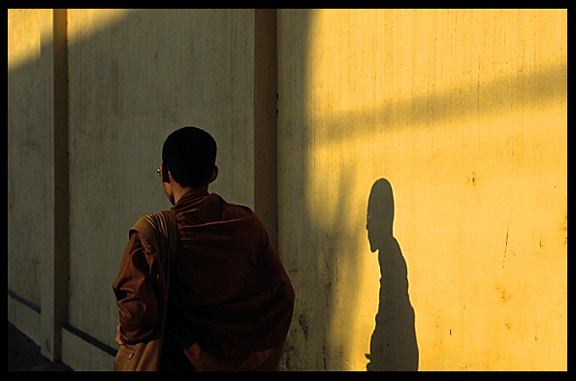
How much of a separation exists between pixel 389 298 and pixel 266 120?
1337 mm

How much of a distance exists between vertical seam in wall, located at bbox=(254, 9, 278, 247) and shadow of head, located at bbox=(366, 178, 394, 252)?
0.79 metres

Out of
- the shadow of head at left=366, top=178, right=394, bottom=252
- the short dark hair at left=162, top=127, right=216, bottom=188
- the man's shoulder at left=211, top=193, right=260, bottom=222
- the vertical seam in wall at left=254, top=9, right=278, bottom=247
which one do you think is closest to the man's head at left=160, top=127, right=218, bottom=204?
the short dark hair at left=162, top=127, right=216, bottom=188

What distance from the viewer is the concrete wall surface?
2625mm

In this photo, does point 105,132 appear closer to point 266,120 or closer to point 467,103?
point 266,120

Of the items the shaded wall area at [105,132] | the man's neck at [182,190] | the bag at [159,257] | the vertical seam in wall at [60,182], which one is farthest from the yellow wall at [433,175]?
the vertical seam in wall at [60,182]

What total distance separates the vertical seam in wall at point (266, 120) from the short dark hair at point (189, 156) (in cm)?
120

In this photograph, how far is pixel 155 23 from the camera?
5.07m

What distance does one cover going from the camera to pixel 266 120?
396 cm

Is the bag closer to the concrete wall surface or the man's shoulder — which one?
the man's shoulder

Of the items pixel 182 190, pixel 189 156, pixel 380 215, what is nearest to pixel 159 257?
pixel 182 190

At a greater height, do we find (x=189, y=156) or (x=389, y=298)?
(x=189, y=156)

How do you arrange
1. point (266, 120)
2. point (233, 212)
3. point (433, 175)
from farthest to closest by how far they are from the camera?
point (266, 120)
point (433, 175)
point (233, 212)
